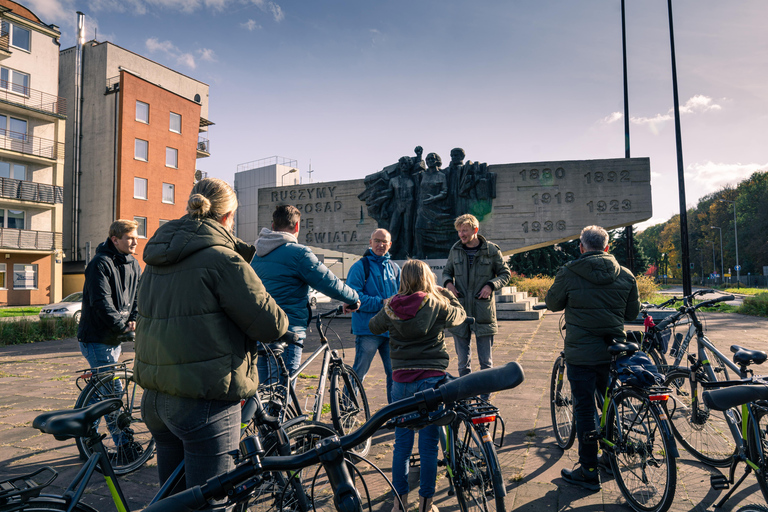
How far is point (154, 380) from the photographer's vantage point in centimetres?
206

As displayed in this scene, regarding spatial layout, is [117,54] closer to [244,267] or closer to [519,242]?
[519,242]

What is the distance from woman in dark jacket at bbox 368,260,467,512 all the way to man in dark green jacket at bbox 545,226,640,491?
1.04m

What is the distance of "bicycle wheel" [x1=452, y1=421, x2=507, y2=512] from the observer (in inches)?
97.3

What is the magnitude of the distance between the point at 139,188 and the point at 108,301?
99.3ft

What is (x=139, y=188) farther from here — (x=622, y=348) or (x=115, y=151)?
(x=622, y=348)

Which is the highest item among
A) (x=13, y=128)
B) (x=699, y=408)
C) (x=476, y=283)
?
(x=13, y=128)

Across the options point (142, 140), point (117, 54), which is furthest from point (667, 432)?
point (117, 54)

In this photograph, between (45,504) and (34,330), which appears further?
(34,330)

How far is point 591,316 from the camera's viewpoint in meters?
3.70

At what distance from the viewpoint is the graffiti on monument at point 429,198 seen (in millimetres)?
16875

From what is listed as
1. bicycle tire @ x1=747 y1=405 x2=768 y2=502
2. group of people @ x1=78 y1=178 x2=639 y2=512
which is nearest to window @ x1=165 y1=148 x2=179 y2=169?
group of people @ x1=78 y1=178 x2=639 y2=512

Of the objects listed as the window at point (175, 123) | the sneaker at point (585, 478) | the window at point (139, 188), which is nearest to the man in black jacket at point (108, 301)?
the sneaker at point (585, 478)

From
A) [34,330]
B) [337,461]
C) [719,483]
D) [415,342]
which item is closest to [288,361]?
[415,342]

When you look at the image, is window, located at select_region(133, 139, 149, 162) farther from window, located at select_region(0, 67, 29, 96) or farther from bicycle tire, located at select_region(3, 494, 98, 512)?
bicycle tire, located at select_region(3, 494, 98, 512)
